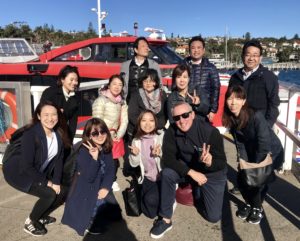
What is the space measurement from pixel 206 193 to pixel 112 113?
1.47m

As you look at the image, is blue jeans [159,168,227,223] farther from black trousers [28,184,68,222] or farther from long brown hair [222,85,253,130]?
black trousers [28,184,68,222]

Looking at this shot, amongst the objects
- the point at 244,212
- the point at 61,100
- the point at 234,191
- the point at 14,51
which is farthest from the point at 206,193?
the point at 14,51

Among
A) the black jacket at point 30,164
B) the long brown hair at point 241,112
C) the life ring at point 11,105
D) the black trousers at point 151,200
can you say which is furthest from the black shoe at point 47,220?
the long brown hair at point 241,112

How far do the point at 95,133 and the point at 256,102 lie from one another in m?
1.76

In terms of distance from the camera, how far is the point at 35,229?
355 cm

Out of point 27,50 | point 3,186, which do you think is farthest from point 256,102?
point 27,50

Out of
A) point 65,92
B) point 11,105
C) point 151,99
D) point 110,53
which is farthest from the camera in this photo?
point 110,53

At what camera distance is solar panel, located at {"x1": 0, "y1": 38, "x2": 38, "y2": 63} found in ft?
30.6

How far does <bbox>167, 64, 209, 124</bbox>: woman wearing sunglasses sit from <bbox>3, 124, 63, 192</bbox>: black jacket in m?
1.40

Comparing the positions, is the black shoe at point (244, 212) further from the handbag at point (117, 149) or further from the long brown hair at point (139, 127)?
the handbag at point (117, 149)

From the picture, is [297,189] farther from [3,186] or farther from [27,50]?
[27,50]

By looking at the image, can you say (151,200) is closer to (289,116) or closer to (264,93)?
(264,93)

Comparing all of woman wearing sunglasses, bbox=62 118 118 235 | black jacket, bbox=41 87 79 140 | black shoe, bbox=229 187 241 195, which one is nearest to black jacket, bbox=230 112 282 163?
black shoe, bbox=229 187 241 195

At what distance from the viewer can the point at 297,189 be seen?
182 inches
